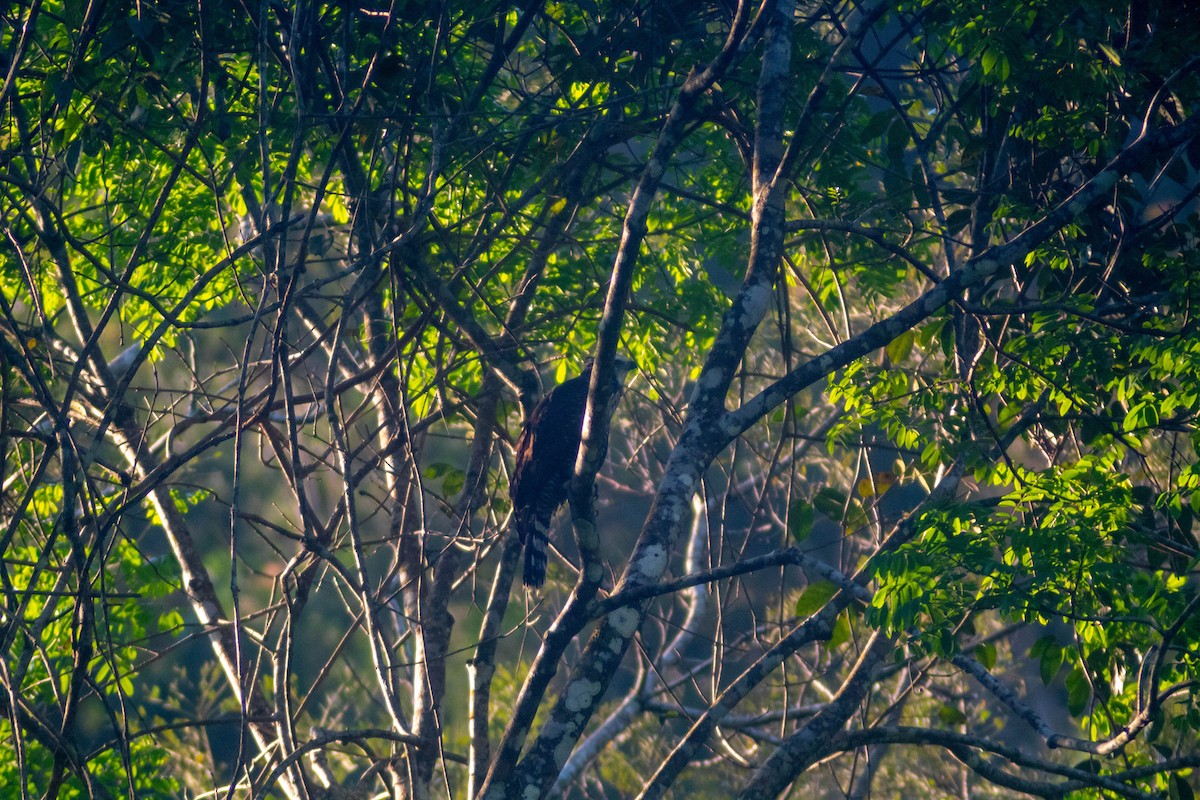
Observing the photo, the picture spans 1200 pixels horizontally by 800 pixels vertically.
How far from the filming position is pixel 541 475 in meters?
4.59

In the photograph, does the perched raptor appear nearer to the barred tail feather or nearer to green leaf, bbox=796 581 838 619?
the barred tail feather

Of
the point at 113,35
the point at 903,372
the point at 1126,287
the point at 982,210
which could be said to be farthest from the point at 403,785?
the point at 1126,287

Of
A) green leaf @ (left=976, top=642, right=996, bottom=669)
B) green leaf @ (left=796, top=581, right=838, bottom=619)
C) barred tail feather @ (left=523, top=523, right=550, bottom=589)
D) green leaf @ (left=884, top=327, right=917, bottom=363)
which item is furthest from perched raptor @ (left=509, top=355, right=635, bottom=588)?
green leaf @ (left=976, top=642, right=996, bottom=669)

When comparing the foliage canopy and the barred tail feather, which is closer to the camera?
the foliage canopy

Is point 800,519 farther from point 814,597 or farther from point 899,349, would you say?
point 899,349

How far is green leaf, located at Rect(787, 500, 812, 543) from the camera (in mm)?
4207

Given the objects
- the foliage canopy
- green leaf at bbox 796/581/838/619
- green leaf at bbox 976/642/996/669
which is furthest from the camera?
green leaf at bbox 976/642/996/669

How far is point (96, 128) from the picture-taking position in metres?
3.83

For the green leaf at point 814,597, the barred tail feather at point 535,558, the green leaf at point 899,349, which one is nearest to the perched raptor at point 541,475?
the barred tail feather at point 535,558

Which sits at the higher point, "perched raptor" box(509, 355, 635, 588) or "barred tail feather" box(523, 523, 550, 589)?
"perched raptor" box(509, 355, 635, 588)

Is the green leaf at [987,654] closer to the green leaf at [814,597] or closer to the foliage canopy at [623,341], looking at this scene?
the foliage canopy at [623,341]

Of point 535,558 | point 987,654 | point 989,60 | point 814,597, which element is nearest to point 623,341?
point 535,558

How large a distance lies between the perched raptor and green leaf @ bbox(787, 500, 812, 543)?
936 mm

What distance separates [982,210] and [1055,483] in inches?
54.7
